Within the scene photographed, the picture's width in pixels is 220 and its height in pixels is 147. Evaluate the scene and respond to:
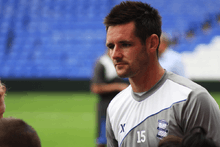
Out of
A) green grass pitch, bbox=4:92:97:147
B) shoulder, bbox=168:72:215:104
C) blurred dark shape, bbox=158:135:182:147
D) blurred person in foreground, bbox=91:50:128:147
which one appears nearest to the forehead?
shoulder, bbox=168:72:215:104

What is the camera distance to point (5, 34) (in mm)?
15789

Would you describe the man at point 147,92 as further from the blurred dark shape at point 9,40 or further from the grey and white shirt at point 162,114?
the blurred dark shape at point 9,40

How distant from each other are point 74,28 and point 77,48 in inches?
51.4

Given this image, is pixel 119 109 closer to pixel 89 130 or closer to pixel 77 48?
pixel 89 130

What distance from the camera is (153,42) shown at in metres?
1.61

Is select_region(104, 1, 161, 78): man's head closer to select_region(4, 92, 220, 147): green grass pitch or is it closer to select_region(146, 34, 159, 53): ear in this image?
select_region(146, 34, 159, 53): ear

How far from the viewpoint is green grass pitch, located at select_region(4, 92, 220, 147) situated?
6.55 meters

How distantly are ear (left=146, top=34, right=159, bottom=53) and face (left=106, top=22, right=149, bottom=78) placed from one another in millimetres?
37

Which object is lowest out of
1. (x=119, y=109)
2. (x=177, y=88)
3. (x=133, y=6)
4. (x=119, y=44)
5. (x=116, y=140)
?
(x=116, y=140)

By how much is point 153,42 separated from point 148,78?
21 centimetres

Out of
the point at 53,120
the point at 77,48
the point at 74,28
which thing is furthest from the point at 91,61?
the point at 53,120

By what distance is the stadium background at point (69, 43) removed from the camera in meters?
13.2

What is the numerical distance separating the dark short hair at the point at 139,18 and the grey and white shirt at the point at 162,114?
0.29m

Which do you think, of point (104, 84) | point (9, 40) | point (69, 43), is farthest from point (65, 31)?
point (104, 84)
